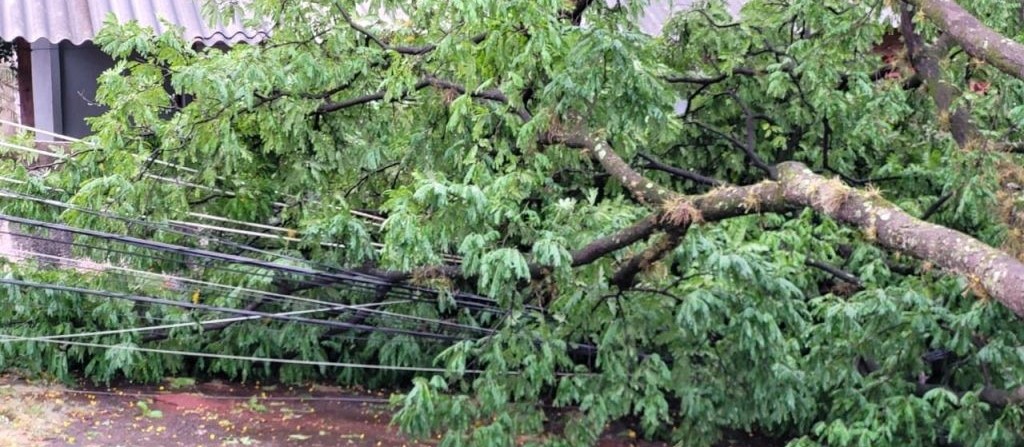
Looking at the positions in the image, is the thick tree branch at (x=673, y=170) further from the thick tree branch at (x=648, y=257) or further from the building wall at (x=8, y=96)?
the building wall at (x=8, y=96)

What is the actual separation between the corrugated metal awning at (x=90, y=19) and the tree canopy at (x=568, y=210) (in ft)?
2.32

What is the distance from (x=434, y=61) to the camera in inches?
242

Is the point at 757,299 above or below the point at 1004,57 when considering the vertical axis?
below

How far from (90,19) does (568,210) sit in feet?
13.9

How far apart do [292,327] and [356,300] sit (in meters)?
0.47

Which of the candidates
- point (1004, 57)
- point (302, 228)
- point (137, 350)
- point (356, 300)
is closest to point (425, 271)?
point (302, 228)

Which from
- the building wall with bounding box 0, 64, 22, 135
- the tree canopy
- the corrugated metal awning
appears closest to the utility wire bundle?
the tree canopy

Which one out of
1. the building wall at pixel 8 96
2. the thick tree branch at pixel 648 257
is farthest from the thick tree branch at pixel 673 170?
the building wall at pixel 8 96

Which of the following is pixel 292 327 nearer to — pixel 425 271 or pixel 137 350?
pixel 137 350

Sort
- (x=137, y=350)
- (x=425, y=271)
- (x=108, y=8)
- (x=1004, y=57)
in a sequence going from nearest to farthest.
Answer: (x=1004, y=57)
(x=425, y=271)
(x=137, y=350)
(x=108, y=8)

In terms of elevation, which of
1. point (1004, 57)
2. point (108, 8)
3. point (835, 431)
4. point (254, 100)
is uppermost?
point (108, 8)

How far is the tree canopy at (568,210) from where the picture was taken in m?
5.18

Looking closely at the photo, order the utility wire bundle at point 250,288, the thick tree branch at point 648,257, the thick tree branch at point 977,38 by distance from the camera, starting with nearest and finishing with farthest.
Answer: the thick tree branch at point 977,38
the thick tree branch at point 648,257
the utility wire bundle at point 250,288

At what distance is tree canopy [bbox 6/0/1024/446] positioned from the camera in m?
5.18
